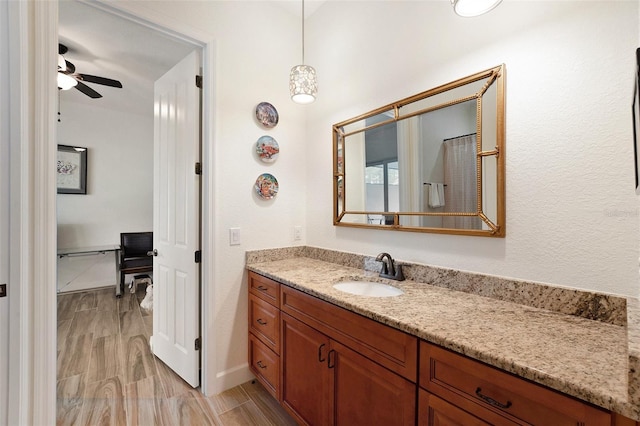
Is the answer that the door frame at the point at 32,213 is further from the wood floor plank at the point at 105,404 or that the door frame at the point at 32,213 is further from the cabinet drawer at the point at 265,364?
the cabinet drawer at the point at 265,364

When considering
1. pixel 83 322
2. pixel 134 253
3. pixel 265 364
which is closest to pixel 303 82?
pixel 265 364

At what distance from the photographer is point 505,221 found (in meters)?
1.29

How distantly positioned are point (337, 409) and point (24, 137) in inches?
72.2

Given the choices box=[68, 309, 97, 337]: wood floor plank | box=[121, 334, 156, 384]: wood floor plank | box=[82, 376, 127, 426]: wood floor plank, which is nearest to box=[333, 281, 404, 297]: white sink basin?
box=[82, 376, 127, 426]: wood floor plank

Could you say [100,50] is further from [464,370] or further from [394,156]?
[464,370]

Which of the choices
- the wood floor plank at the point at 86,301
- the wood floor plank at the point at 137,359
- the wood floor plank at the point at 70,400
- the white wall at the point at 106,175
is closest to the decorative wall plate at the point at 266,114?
the wood floor plank at the point at 137,359

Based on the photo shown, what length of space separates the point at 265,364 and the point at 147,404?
0.77 metres

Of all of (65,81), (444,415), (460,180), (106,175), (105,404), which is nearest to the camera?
(444,415)

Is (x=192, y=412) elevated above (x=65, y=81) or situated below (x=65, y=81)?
below

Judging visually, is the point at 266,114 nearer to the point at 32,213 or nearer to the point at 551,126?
the point at 32,213

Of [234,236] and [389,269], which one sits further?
[234,236]

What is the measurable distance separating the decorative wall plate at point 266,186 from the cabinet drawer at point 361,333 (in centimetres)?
82

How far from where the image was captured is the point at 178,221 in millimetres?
2084

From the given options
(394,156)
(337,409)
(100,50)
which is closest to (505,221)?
(394,156)
